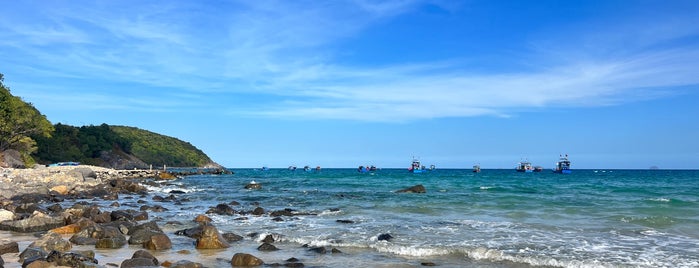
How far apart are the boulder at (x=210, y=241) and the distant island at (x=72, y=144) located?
5218cm

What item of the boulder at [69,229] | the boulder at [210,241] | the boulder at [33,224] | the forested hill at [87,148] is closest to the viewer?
the boulder at [210,241]

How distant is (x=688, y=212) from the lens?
23.9 metres

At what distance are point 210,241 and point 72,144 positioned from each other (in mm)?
112865

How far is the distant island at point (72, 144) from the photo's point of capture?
59.6 m

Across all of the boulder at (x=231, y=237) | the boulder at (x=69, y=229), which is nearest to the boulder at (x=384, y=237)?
the boulder at (x=231, y=237)

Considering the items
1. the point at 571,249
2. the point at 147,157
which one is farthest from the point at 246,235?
the point at 147,157

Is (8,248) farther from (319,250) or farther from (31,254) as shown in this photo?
(319,250)

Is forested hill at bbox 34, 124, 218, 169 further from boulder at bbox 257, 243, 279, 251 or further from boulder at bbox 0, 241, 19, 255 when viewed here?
boulder at bbox 257, 243, 279, 251

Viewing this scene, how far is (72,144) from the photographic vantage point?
111 m

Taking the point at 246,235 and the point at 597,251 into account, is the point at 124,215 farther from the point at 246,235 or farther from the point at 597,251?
the point at 597,251

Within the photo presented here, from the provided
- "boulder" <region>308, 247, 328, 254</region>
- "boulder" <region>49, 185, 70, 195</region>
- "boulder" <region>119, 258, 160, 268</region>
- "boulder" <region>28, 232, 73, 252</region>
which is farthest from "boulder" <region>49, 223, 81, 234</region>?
"boulder" <region>49, 185, 70, 195</region>

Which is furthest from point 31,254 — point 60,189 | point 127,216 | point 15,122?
point 15,122

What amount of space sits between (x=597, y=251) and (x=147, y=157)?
16914 cm

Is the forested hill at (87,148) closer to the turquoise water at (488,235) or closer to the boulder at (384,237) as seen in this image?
the turquoise water at (488,235)
